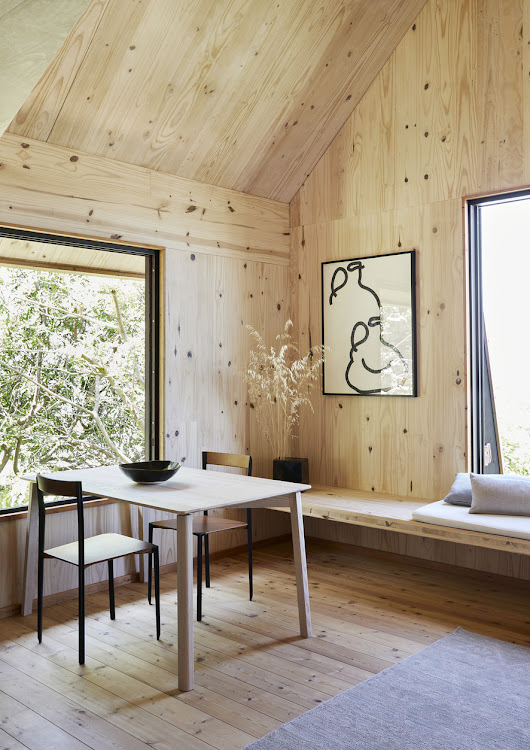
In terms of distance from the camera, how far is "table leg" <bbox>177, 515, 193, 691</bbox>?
8.95ft

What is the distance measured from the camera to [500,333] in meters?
4.14

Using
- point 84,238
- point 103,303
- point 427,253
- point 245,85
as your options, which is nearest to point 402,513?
point 427,253

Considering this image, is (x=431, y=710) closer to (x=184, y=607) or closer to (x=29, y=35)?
(x=184, y=607)

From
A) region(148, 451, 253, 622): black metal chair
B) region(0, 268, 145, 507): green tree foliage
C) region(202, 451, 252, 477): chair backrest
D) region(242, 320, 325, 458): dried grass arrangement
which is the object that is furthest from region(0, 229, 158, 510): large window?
region(242, 320, 325, 458): dried grass arrangement

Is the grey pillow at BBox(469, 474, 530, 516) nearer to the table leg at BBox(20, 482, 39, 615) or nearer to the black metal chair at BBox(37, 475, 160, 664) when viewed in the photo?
the black metal chair at BBox(37, 475, 160, 664)

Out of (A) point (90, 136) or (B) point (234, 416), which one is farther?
(B) point (234, 416)

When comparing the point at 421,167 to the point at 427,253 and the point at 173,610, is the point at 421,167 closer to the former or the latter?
the point at 427,253

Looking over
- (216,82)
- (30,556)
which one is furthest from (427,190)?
Result: (30,556)

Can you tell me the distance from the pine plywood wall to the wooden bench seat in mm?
227

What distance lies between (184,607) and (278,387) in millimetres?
2431

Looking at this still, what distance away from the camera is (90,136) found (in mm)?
3877

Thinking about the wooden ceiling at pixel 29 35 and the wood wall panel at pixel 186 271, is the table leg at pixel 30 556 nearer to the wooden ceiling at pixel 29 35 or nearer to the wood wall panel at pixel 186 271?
the wood wall panel at pixel 186 271

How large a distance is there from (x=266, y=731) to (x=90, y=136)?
3228 mm

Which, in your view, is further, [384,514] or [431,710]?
[384,514]
